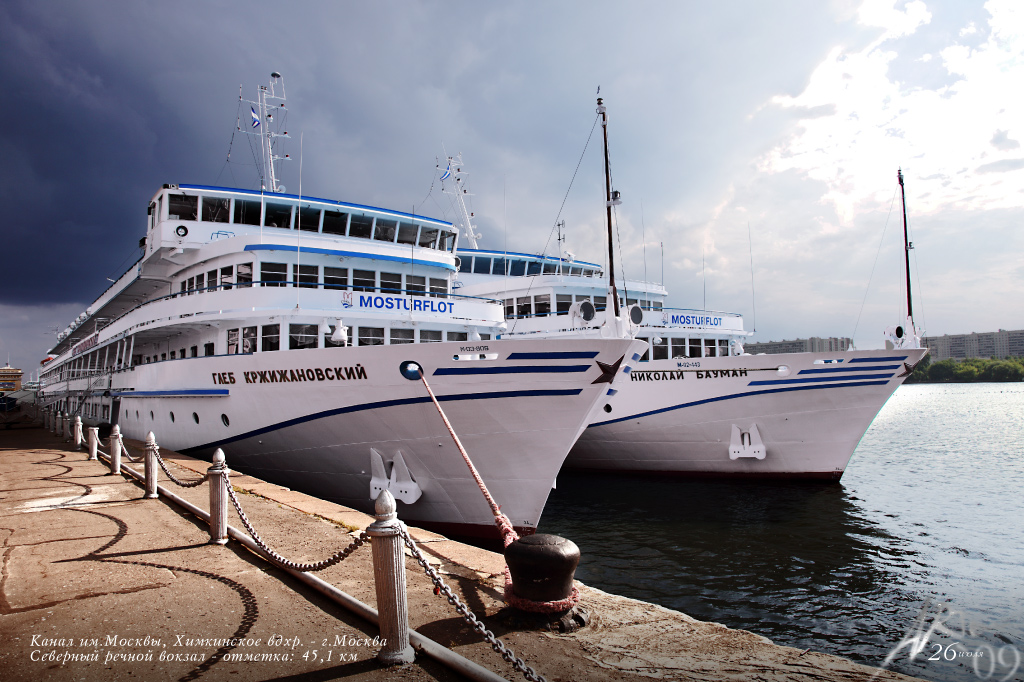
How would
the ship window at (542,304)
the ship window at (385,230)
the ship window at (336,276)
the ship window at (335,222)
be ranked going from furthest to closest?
the ship window at (542,304) → the ship window at (385,230) → the ship window at (335,222) → the ship window at (336,276)

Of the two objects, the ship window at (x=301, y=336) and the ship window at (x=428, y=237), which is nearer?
the ship window at (x=301, y=336)

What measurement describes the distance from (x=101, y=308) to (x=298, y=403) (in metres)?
17.3

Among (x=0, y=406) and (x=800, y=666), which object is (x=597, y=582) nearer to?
(x=800, y=666)

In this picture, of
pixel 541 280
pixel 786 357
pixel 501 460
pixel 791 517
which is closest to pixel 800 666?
pixel 501 460

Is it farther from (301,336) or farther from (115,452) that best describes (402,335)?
(115,452)

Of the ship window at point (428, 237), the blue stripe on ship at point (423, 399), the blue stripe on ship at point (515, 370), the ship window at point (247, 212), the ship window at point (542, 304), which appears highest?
the ship window at point (247, 212)

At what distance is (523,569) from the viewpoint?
4.11 m

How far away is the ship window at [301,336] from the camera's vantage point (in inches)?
455

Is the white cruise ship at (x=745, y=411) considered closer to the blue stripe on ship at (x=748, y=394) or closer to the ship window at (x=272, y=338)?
the blue stripe on ship at (x=748, y=394)

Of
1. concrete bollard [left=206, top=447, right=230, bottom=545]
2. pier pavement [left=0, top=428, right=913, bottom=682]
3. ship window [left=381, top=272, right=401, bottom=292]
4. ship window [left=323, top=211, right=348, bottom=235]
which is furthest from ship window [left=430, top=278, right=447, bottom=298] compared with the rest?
concrete bollard [left=206, top=447, right=230, bottom=545]

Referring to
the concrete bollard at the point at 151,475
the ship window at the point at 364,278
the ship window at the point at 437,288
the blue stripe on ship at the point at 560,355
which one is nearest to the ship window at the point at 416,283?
the ship window at the point at 437,288

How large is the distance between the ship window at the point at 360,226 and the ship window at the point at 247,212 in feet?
8.42

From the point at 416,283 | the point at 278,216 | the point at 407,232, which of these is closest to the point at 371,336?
the point at 416,283

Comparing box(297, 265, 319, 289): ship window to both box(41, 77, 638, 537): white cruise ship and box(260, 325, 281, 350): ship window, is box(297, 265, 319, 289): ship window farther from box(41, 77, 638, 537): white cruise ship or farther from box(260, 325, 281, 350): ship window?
box(260, 325, 281, 350): ship window
